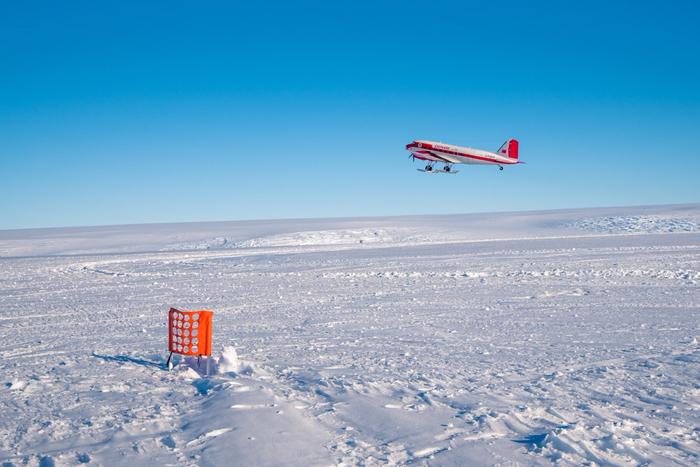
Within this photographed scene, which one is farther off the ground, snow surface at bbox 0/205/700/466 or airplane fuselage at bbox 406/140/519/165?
airplane fuselage at bbox 406/140/519/165

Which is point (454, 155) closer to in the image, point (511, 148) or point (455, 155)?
point (455, 155)

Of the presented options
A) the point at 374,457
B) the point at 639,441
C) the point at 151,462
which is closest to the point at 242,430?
the point at 151,462

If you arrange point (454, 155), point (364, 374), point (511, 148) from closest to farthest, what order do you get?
point (364, 374)
point (454, 155)
point (511, 148)

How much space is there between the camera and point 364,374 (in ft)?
32.1

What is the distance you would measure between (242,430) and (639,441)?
181 inches

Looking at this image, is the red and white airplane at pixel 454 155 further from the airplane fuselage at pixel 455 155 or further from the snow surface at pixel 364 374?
the snow surface at pixel 364 374

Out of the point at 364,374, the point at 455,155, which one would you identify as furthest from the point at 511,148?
the point at 364,374

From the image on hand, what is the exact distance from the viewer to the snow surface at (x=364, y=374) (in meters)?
6.57

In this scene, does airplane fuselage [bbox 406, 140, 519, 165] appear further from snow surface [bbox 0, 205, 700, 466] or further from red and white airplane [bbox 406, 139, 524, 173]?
snow surface [bbox 0, 205, 700, 466]

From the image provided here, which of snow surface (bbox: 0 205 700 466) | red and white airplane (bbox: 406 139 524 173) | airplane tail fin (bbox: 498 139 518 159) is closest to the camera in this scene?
snow surface (bbox: 0 205 700 466)

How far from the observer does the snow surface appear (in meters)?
6.57

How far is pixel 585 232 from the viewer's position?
63625 millimetres

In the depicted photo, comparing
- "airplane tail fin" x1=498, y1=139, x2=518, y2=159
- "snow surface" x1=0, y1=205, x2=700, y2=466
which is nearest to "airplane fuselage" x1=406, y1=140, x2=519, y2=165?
"airplane tail fin" x1=498, y1=139, x2=518, y2=159

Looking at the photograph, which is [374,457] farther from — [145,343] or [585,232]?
[585,232]
